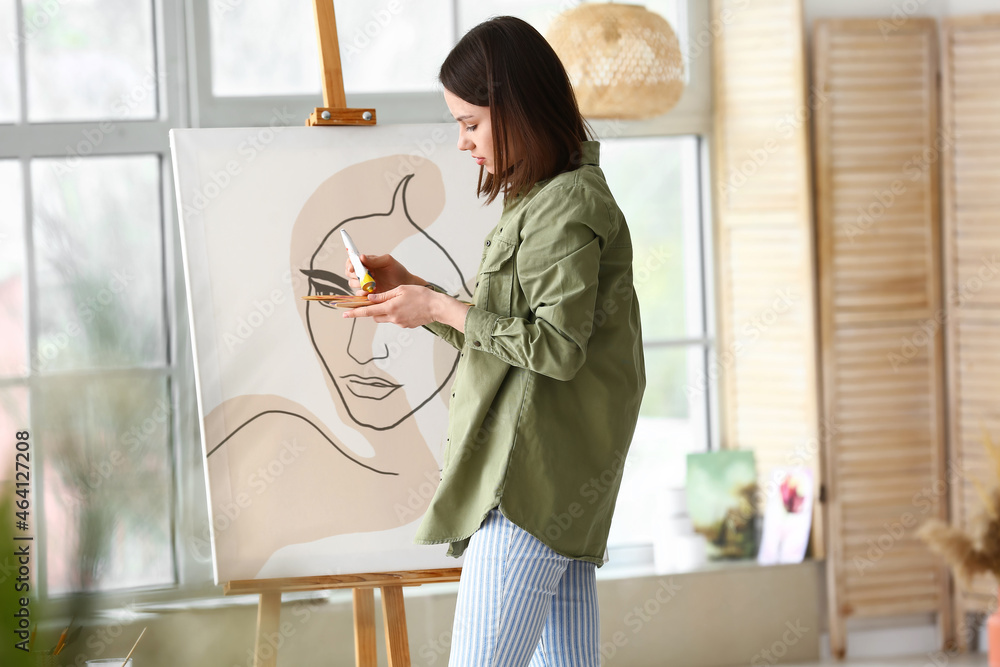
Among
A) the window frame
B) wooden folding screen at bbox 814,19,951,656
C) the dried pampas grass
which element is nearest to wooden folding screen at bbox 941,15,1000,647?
wooden folding screen at bbox 814,19,951,656

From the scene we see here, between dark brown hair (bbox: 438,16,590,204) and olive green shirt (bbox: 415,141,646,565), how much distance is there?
3 cm

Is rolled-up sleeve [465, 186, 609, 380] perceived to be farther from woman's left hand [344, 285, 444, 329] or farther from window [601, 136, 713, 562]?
window [601, 136, 713, 562]

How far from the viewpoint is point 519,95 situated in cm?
116

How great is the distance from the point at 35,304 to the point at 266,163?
112 centimetres

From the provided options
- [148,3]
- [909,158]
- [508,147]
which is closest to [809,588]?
[909,158]

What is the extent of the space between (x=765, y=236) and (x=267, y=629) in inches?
76.4

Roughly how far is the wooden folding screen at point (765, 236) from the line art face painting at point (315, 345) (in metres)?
1.31

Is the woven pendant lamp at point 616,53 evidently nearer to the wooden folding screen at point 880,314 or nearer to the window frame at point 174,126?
the window frame at point 174,126

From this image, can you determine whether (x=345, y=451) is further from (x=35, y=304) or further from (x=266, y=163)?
(x=35, y=304)

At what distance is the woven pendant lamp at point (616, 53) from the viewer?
99.1 inches

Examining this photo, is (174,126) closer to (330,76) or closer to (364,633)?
(330,76)

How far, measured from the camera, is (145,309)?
100 inches

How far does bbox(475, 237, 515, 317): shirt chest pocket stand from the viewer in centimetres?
119

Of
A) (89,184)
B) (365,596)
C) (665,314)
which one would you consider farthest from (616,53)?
(365,596)
